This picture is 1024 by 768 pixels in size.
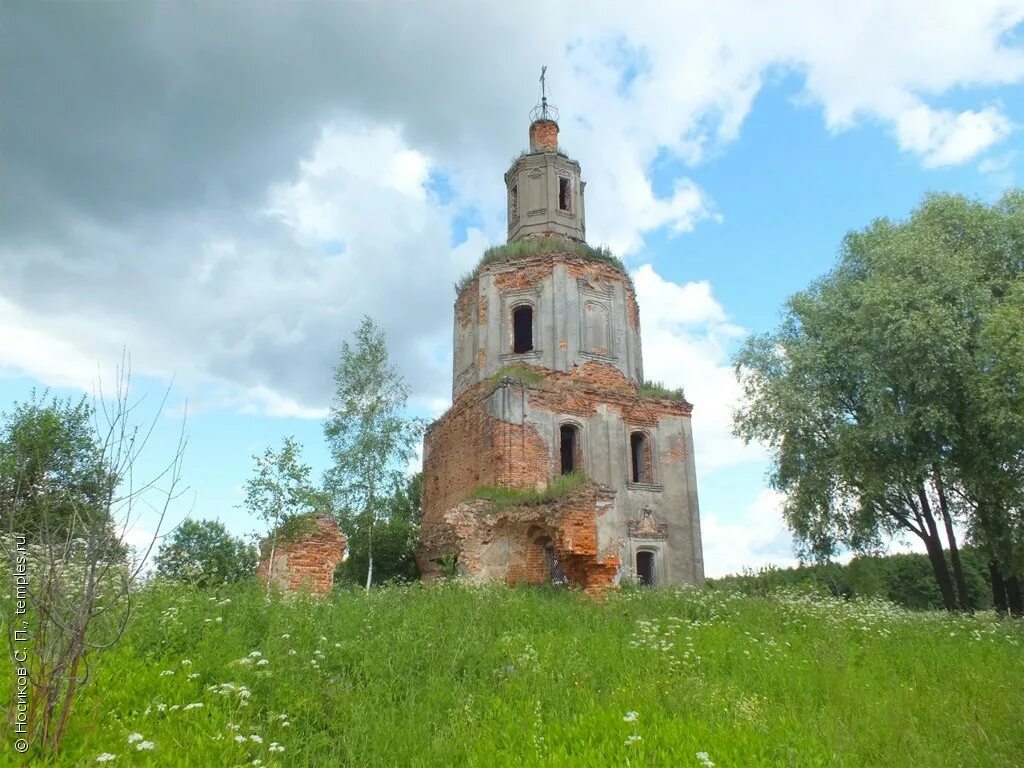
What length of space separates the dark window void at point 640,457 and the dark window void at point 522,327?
14.8 ft

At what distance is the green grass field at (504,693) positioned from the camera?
218 inches

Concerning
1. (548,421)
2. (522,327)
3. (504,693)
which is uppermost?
(522,327)

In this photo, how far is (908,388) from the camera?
16.9 m

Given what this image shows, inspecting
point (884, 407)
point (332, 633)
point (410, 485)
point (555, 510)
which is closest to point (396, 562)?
point (410, 485)

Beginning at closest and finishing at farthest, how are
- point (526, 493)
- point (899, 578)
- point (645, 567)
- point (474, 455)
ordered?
point (526, 493)
point (474, 455)
point (645, 567)
point (899, 578)

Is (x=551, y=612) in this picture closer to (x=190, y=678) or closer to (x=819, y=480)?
(x=190, y=678)

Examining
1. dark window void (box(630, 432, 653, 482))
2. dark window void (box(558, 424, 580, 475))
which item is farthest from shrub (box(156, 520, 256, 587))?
dark window void (box(630, 432, 653, 482))

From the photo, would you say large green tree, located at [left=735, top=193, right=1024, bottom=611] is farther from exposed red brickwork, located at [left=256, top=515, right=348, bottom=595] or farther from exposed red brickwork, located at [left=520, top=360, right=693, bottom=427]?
exposed red brickwork, located at [left=256, top=515, right=348, bottom=595]

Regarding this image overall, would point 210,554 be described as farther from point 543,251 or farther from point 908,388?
point 908,388

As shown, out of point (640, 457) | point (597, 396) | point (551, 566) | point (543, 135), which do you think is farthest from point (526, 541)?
point (543, 135)

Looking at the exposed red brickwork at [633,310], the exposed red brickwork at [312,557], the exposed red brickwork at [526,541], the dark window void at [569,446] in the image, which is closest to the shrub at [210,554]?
the exposed red brickwork at [312,557]

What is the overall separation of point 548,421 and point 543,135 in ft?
38.8

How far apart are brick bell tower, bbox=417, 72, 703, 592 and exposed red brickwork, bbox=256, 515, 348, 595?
10.8ft

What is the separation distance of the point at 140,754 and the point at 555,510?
11948mm
